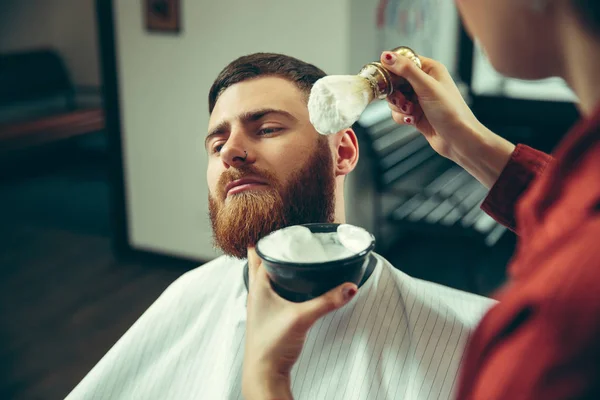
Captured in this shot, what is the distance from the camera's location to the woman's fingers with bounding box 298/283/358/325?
813mm

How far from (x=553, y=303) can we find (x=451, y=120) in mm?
809

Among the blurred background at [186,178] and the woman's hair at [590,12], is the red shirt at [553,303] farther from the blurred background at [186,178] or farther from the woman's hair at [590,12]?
the blurred background at [186,178]

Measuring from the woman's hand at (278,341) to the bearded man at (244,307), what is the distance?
43 cm

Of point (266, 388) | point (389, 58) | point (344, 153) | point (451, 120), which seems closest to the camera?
point (266, 388)

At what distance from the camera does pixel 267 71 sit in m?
1.42

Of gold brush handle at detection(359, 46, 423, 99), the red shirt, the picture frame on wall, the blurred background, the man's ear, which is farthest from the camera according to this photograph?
the picture frame on wall

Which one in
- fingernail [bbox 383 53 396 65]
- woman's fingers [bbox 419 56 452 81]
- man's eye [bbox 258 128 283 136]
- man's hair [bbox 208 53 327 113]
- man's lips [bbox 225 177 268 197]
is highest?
fingernail [bbox 383 53 396 65]

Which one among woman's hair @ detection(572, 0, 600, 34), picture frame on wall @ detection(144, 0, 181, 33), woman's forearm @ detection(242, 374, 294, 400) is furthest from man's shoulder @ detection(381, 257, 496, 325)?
picture frame on wall @ detection(144, 0, 181, 33)

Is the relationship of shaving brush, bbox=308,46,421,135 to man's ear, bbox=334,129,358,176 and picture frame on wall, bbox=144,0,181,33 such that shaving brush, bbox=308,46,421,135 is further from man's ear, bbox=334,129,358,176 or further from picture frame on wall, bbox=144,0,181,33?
picture frame on wall, bbox=144,0,181,33

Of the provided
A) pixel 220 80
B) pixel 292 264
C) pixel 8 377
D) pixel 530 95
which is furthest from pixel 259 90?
pixel 530 95

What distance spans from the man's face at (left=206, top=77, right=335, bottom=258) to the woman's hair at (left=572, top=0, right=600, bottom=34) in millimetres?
824

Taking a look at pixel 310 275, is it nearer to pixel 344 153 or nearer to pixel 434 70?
pixel 434 70

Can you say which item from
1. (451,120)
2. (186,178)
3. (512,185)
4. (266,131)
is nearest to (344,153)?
(266,131)

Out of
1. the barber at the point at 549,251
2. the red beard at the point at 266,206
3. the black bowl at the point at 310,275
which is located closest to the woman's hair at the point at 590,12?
the barber at the point at 549,251
